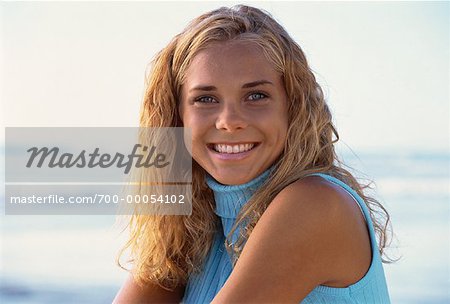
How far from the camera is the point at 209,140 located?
2312 mm

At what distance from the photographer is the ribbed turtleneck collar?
7.64 ft

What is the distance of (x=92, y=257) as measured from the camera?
22.2ft

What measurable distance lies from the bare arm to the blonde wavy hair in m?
0.03

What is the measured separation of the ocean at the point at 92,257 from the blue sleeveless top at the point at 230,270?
249cm

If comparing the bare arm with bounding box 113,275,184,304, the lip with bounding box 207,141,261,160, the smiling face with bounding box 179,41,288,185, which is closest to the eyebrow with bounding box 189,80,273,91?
the smiling face with bounding box 179,41,288,185

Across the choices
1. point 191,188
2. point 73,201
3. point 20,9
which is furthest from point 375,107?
point 191,188

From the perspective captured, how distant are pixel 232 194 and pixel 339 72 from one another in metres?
Answer: 10.1

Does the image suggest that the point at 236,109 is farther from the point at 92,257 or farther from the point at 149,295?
the point at 92,257

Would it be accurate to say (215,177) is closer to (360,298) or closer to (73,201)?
(360,298)

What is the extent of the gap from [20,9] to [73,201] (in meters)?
5.01

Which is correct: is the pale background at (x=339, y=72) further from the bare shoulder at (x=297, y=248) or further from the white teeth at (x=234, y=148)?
the bare shoulder at (x=297, y=248)

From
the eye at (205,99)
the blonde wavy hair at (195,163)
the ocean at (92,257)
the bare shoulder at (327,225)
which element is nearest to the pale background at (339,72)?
the ocean at (92,257)

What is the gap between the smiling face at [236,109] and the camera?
2221mm

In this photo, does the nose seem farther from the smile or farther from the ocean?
the ocean
